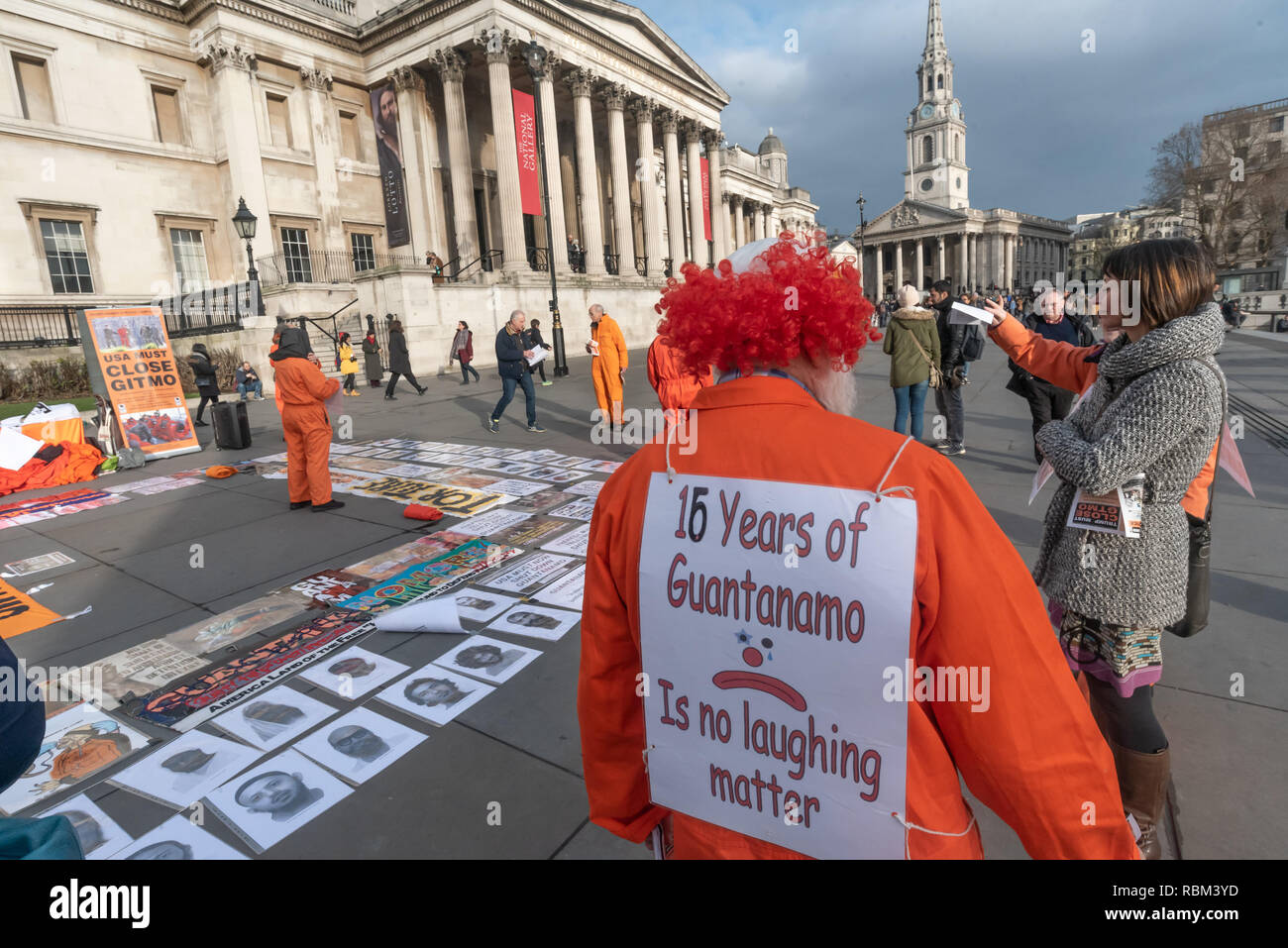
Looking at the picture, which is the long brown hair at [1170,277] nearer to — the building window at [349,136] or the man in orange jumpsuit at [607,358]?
the man in orange jumpsuit at [607,358]

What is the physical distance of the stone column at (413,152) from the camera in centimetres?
2669

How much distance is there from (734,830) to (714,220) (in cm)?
4139

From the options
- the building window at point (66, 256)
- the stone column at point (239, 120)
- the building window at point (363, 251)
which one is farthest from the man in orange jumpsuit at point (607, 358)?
the building window at point (363, 251)

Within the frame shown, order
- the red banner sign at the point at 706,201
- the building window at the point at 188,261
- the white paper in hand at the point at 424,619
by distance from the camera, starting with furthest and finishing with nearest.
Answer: the red banner sign at the point at 706,201
the building window at the point at 188,261
the white paper in hand at the point at 424,619

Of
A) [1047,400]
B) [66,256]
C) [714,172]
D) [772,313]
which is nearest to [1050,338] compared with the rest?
[1047,400]

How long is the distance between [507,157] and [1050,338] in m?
23.6

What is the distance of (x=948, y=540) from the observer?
1169 mm

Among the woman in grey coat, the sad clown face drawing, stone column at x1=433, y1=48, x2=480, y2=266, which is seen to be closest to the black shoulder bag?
the woman in grey coat

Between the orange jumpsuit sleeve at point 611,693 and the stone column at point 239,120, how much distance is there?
27.5 meters

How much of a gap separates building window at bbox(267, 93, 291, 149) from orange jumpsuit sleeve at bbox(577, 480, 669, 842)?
29704mm

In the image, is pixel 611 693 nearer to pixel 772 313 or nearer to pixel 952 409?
pixel 772 313

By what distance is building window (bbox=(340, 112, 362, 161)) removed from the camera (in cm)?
2732

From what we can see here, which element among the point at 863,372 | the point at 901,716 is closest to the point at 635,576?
the point at 901,716

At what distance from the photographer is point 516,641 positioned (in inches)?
157
